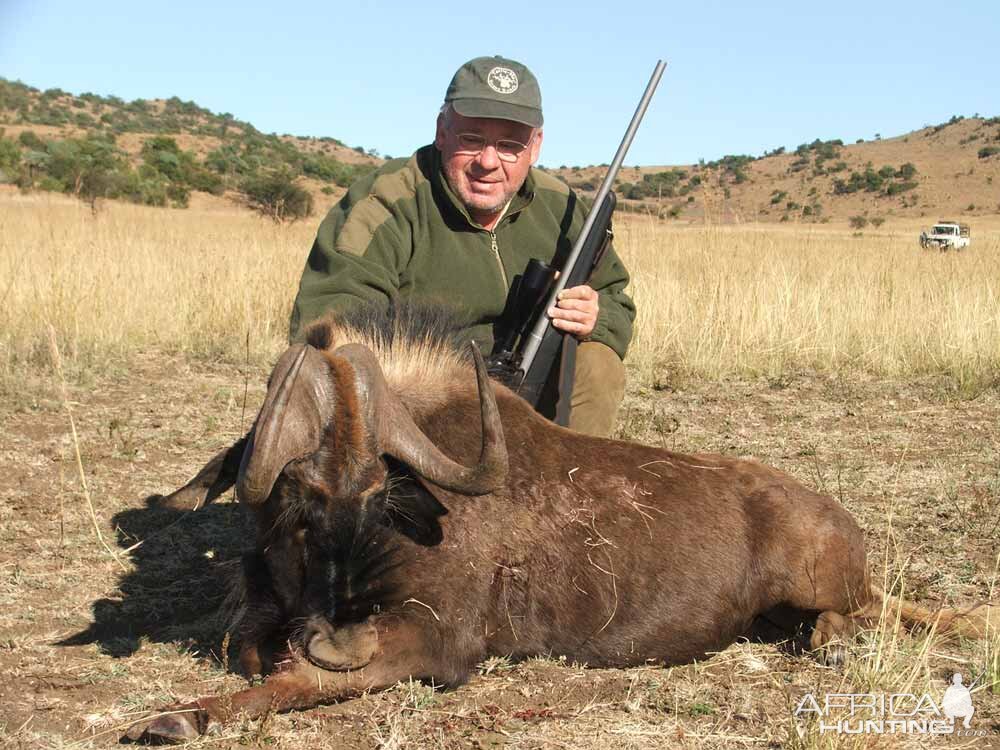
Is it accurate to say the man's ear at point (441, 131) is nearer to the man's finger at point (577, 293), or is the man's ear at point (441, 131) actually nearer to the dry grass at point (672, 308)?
the man's finger at point (577, 293)

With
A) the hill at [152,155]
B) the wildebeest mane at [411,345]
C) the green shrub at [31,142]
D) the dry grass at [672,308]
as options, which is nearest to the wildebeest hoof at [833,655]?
the wildebeest mane at [411,345]

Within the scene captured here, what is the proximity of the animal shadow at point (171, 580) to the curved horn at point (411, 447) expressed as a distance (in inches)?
37.2

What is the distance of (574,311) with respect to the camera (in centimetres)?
450

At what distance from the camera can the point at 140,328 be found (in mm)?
9164

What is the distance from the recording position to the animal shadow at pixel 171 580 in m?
3.71

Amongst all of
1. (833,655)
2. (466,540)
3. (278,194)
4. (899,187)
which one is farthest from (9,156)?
(899,187)

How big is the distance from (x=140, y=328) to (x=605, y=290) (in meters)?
5.46

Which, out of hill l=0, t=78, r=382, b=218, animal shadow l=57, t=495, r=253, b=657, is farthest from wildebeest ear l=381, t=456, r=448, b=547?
hill l=0, t=78, r=382, b=218

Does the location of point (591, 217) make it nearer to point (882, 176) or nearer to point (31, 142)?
point (31, 142)

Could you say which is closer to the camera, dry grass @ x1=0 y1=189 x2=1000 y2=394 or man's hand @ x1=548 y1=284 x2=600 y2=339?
man's hand @ x1=548 y1=284 x2=600 y2=339

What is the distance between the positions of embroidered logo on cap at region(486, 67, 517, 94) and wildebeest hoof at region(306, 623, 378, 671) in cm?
249

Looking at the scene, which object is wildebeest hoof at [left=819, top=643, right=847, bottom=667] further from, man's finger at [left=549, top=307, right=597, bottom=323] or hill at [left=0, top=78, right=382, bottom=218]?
hill at [left=0, top=78, right=382, bottom=218]

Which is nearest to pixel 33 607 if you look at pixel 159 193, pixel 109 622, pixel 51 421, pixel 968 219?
pixel 109 622

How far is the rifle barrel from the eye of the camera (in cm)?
450
